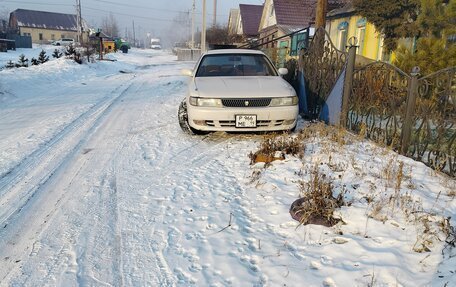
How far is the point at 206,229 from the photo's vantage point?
3.20m

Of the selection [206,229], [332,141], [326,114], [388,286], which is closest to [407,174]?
[332,141]

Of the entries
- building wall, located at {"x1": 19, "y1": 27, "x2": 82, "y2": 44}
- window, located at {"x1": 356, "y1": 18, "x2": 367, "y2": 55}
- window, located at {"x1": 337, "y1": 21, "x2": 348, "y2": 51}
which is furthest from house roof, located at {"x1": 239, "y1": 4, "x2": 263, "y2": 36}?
building wall, located at {"x1": 19, "y1": 27, "x2": 82, "y2": 44}

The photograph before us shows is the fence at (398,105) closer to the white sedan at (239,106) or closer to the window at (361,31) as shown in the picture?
the white sedan at (239,106)

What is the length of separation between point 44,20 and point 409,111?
95.5m

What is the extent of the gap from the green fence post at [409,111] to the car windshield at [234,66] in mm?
2864

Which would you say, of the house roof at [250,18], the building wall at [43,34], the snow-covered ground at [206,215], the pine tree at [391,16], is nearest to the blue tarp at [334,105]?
the snow-covered ground at [206,215]

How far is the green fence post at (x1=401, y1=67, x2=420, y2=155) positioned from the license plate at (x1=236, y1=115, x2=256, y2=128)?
217 cm

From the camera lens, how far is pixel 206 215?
3459 mm

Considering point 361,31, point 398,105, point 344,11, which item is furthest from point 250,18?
point 398,105

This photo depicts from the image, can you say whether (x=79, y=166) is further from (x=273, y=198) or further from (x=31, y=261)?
(x=273, y=198)

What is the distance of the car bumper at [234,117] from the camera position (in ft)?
18.9

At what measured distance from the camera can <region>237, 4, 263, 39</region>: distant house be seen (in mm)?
37281

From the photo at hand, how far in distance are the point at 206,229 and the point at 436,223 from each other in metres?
1.97

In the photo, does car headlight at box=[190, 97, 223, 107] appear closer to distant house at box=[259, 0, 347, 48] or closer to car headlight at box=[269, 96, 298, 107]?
car headlight at box=[269, 96, 298, 107]
